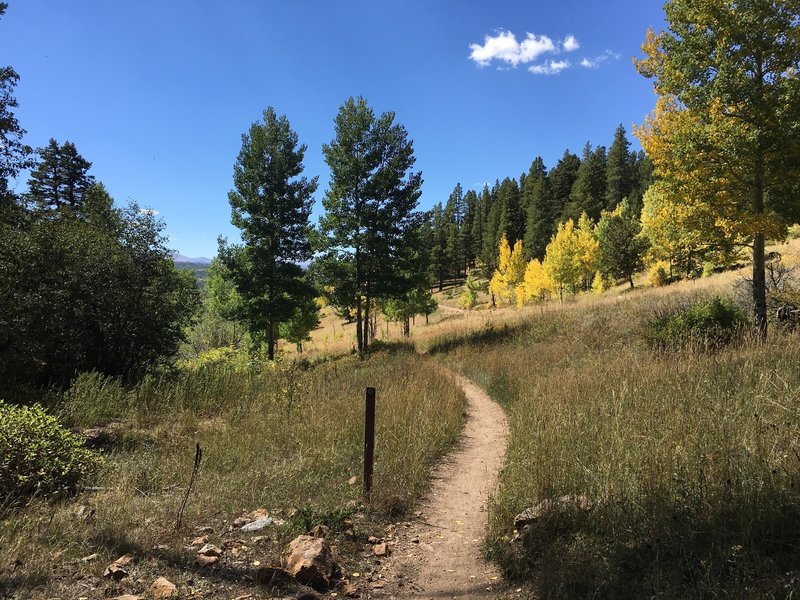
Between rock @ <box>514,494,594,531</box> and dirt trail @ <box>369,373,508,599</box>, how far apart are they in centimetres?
44

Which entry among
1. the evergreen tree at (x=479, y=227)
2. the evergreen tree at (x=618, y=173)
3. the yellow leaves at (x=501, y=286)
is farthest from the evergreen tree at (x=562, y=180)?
the yellow leaves at (x=501, y=286)

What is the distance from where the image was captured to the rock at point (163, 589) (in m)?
2.71

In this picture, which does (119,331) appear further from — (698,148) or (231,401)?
(698,148)

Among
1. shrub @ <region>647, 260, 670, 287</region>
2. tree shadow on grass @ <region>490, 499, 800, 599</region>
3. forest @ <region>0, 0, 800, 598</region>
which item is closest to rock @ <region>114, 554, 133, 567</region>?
forest @ <region>0, 0, 800, 598</region>

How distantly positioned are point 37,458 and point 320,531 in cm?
301

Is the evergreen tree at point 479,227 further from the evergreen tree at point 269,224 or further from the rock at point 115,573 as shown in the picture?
the rock at point 115,573

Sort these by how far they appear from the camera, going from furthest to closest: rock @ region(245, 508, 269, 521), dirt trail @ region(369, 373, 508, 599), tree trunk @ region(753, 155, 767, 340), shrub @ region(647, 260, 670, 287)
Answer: shrub @ region(647, 260, 670, 287) < tree trunk @ region(753, 155, 767, 340) < rock @ region(245, 508, 269, 521) < dirt trail @ region(369, 373, 508, 599)

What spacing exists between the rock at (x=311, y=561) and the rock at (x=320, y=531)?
0.64 ft

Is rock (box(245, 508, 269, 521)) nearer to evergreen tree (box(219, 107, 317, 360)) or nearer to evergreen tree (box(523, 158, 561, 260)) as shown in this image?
evergreen tree (box(219, 107, 317, 360))

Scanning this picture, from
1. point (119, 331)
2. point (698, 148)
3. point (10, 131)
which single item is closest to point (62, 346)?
point (119, 331)

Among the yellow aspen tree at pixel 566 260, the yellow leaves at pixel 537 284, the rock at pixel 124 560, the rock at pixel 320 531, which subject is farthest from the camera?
the yellow leaves at pixel 537 284

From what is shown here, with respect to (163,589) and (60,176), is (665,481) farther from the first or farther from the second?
(60,176)

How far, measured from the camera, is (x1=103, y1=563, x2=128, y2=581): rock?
283cm

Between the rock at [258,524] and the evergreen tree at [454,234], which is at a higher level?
the evergreen tree at [454,234]
